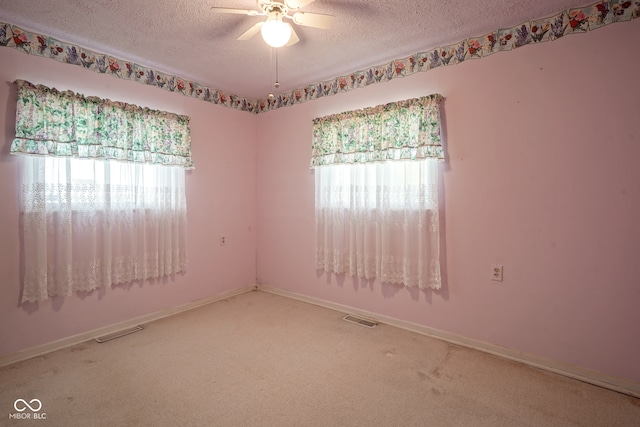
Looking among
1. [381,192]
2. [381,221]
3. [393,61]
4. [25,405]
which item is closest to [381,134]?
[381,192]

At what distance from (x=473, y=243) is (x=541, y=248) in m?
0.44

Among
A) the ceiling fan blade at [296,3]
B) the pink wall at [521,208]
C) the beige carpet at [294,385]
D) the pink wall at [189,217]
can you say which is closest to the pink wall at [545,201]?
the pink wall at [521,208]

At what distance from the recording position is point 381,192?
295 cm

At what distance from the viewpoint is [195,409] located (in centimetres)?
177

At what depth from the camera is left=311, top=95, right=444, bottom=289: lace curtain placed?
2.65 metres

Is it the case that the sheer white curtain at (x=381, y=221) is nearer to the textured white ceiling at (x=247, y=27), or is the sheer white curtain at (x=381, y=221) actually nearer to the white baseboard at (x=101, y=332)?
the textured white ceiling at (x=247, y=27)

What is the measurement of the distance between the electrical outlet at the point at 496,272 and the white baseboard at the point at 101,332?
109 inches

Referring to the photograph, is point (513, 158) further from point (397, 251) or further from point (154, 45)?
point (154, 45)

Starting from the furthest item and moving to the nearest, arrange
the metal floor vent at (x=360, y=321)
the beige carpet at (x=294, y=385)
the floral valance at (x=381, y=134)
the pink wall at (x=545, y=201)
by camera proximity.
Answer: the metal floor vent at (x=360, y=321), the floral valance at (x=381, y=134), the pink wall at (x=545, y=201), the beige carpet at (x=294, y=385)

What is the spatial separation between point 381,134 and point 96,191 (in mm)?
2477

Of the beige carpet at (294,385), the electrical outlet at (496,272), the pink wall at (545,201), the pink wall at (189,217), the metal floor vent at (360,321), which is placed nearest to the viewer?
the beige carpet at (294,385)

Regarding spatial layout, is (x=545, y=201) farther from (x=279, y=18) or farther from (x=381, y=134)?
(x=279, y=18)

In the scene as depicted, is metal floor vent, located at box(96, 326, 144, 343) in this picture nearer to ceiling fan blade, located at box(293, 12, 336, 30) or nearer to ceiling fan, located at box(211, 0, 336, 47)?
ceiling fan, located at box(211, 0, 336, 47)

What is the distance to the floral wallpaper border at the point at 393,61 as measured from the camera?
204 cm
